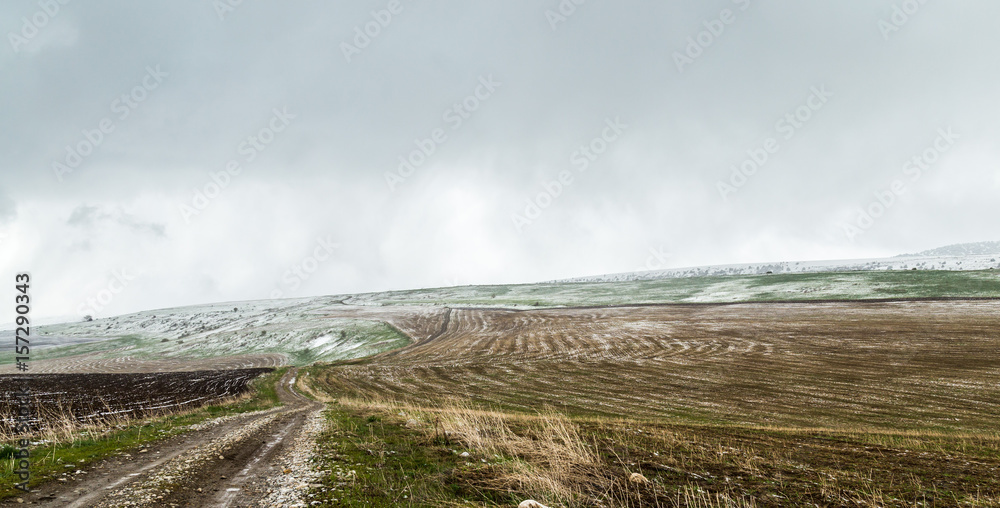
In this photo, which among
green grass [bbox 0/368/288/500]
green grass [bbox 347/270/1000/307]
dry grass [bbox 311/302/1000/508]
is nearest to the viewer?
dry grass [bbox 311/302/1000/508]

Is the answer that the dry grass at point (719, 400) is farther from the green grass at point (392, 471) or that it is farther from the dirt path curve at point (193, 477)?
the dirt path curve at point (193, 477)

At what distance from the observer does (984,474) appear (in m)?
8.99

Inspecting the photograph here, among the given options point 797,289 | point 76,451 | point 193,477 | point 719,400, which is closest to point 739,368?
point 719,400

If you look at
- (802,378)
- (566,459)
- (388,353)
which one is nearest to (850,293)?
(802,378)

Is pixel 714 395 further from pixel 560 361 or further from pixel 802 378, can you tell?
pixel 560 361

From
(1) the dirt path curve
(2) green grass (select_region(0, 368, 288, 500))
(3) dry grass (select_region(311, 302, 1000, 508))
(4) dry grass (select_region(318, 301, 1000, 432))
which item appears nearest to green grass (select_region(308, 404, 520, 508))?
(3) dry grass (select_region(311, 302, 1000, 508))

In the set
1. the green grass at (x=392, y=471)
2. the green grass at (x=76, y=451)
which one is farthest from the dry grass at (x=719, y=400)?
the green grass at (x=76, y=451)

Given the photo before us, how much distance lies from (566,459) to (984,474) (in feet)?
28.5

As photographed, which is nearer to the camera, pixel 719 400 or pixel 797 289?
pixel 719 400

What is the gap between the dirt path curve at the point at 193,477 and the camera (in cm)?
817

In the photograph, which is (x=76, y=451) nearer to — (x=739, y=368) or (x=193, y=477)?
(x=193, y=477)

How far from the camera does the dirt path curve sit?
8.17 metres

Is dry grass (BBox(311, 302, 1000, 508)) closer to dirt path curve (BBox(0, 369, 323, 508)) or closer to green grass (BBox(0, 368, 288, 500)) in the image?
dirt path curve (BBox(0, 369, 323, 508))

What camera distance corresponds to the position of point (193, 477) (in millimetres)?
9719
